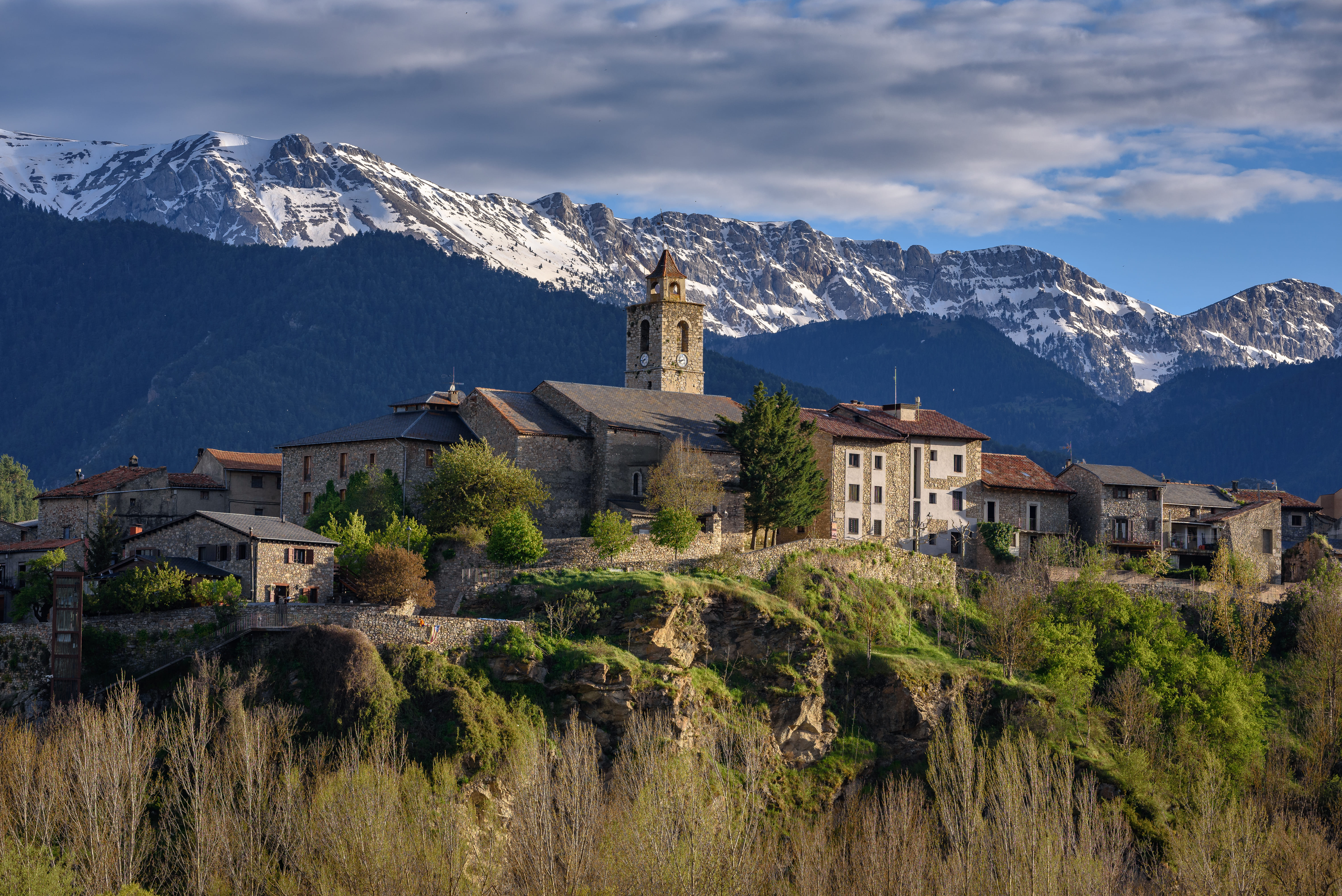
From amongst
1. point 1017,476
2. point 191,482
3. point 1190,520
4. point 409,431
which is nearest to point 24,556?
point 191,482

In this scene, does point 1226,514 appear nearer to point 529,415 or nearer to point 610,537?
point 610,537

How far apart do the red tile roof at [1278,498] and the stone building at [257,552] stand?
70.6 metres

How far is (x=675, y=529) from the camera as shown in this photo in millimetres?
76875

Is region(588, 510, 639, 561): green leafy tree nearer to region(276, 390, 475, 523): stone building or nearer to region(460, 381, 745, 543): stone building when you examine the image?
region(460, 381, 745, 543): stone building

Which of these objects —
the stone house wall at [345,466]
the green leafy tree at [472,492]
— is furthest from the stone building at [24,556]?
the green leafy tree at [472,492]

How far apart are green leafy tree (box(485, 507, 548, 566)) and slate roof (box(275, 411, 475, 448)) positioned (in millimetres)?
12476

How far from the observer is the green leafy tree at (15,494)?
16850cm

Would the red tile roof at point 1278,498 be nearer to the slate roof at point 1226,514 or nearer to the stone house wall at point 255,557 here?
the slate roof at point 1226,514

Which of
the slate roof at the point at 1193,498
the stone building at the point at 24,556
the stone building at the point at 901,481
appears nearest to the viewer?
the stone building at the point at 24,556

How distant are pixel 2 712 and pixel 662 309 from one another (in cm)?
5699

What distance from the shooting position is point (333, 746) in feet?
191

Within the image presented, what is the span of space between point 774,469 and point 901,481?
11925 mm

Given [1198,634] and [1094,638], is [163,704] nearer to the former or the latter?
[1094,638]

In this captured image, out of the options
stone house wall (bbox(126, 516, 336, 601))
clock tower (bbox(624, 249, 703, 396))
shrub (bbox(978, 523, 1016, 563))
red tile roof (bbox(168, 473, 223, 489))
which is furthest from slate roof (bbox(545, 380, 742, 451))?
red tile roof (bbox(168, 473, 223, 489))
